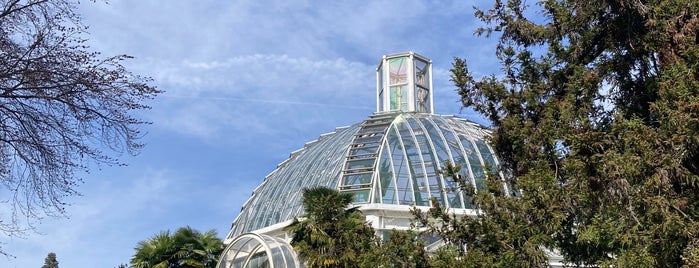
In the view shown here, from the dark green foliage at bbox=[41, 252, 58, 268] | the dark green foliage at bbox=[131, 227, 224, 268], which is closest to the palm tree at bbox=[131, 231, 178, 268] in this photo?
the dark green foliage at bbox=[131, 227, 224, 268]

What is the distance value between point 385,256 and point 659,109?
237 inches

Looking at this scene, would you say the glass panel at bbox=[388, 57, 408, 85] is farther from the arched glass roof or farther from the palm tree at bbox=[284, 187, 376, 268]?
the palm tree at bbox=[284, 187, 376, 268]

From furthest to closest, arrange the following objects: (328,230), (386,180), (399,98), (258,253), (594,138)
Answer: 1. (399,98)
2. (386,180)
3. (258,253)
4. (328,230)
5. (594,138)

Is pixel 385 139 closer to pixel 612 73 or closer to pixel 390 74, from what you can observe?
pixel 390 74

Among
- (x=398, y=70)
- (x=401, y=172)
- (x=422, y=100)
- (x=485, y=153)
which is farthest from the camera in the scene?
(x=398, y=70)

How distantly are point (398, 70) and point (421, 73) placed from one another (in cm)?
135

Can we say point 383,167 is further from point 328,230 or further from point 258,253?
point 328,230

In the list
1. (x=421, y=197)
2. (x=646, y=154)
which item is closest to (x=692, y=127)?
(x=646, y=154)

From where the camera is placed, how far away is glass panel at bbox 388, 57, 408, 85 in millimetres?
39219

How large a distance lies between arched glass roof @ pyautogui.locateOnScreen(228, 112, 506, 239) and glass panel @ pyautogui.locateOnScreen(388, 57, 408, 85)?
99.9 inches

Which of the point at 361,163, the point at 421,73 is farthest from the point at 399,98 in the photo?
the point at 361,163

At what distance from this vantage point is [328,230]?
72.3 feet

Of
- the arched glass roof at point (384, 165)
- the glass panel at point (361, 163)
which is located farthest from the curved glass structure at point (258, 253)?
the glass panel at point (361, 163)

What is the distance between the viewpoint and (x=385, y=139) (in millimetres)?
33438
